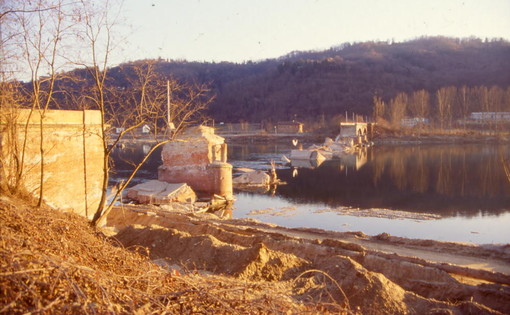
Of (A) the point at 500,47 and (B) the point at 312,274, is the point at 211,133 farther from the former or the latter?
(A) the point at 500,47

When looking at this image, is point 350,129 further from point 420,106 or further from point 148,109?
point 148,109

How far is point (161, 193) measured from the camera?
23234mm

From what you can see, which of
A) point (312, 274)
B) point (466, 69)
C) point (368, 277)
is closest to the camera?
point (368, 277)

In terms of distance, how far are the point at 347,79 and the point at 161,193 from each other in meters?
91.2

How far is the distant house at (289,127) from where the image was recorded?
3420 inches

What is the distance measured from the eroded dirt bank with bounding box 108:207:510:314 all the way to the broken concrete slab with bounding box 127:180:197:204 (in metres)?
9.14

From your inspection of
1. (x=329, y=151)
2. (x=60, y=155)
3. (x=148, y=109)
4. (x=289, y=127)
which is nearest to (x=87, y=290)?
(x=148, y=109)

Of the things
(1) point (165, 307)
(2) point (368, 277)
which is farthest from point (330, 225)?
(1) point (165, 307)

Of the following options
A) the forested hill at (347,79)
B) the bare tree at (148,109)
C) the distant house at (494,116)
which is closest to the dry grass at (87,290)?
the bare tree at (148,109)

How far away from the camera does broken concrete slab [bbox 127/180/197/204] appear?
22.8 m

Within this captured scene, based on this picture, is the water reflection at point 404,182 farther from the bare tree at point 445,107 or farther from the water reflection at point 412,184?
the bare tree at point 445,107

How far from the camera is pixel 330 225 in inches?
777

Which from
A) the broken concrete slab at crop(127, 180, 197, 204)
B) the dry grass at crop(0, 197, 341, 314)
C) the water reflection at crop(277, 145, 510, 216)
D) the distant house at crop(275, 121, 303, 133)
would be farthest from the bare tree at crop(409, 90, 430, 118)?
the dry grass at crop(0, 197, 341, 314)

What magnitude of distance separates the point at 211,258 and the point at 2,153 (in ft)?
17.4
